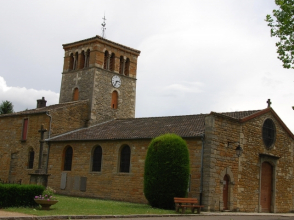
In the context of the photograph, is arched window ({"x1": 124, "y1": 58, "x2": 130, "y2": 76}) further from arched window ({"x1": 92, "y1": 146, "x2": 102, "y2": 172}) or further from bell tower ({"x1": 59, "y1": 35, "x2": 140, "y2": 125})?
arched window ({"x1": 92, "y1": 146, "x2": 102, "y2": 172})

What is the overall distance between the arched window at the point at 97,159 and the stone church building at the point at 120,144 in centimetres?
7

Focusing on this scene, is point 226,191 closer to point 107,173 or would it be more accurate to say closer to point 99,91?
point 107,173

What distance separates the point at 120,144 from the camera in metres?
27.2

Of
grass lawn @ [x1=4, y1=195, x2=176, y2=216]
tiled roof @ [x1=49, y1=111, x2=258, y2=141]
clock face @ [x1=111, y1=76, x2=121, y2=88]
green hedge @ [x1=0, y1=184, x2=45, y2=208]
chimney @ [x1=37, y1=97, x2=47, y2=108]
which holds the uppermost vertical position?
clock face @ [x1=111, y1=76, x2=121, y2=88]

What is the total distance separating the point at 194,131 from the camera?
79.8 ft

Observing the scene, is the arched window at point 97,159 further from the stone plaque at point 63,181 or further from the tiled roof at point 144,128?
the stone plaque at point 63,181

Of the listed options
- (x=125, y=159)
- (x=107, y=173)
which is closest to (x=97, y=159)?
(x=107, y=173)

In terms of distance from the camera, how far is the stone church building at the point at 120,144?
23547 mm

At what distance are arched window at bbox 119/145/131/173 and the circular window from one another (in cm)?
862

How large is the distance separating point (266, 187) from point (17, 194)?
16.2 metres

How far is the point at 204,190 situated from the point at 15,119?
18767 mm

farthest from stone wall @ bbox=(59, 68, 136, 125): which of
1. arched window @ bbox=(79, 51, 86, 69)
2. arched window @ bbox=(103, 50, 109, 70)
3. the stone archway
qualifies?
the stone archway

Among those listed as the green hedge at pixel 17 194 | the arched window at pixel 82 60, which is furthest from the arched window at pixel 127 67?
the green hedge at pixel 17 194

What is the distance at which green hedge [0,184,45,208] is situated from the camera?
1666 cm
